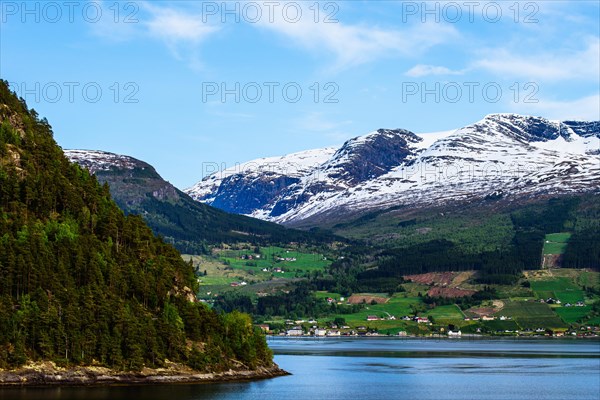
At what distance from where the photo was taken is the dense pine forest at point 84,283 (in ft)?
466

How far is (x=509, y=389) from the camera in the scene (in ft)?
547

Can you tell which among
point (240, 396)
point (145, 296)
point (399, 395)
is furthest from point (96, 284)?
point (399, 395)

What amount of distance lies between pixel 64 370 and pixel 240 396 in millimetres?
25038

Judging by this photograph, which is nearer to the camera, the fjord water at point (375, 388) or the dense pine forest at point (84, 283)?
the fjord water at point (375, 388)

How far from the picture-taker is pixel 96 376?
465 ft

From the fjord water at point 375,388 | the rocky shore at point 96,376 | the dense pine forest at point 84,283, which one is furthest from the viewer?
the dense pine forest at point 84,283

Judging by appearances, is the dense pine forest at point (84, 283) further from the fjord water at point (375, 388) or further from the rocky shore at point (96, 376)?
the fjord water at point (375, 388)

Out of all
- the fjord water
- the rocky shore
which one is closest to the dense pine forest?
the rocky shore

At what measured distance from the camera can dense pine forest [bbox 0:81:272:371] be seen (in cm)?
14212

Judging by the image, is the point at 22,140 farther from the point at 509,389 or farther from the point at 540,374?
the point at 540,374

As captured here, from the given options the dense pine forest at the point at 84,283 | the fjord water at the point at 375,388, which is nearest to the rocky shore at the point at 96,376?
the dense pine forest at the point at 84,283

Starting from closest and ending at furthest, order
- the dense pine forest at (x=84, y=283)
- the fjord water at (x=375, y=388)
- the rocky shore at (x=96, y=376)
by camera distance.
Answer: the fjord water at (x=375, y=388), the rocky shore at (x=96, y=376), the dense pine forest at (x=84, y=283)

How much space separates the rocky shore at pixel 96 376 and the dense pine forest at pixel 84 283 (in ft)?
4.21

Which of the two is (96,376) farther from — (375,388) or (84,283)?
(375,388)
